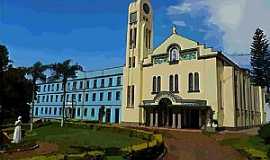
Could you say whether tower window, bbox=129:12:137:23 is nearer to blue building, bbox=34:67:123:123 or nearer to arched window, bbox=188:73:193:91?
blue building, bbox=34:67:123:123

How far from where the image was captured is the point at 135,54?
1881 inches

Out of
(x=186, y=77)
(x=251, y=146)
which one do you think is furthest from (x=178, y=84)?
(x=251, y=146)

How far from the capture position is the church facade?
38.9m

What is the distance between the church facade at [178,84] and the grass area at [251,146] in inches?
463

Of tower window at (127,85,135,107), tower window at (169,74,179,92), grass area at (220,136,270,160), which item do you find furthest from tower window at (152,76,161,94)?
grass area at (220,136,270,160)

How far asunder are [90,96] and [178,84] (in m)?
26.1

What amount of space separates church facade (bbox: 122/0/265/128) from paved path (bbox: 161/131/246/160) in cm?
1129

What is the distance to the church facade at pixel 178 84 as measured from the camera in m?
38.9

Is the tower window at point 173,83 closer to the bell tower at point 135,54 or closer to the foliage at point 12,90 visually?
the bell tower at point 135,54

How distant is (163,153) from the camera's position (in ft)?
66.8

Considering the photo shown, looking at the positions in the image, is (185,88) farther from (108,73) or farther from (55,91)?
(55,91)

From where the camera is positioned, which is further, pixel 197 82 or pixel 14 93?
pixel 14 93

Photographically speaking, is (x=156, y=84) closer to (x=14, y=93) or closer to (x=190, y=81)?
(x=190, y=81)

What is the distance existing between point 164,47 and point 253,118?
18.7m
